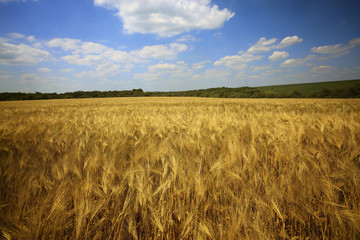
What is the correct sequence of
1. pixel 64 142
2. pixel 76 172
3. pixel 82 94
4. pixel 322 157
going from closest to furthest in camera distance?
pixel 76 172
pixel 322 157
pixel 64 142
pixel 82 94

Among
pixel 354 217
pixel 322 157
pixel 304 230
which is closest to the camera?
pixel 354 217

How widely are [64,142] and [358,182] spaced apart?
9.30 feet

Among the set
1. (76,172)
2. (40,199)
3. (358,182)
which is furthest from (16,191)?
(358,182)

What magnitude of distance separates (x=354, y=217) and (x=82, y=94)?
57.6 metres

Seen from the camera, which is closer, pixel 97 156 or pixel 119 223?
pixel 119 223

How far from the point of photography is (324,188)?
0.90 m

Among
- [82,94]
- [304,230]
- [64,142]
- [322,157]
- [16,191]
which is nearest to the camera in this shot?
[304,230]

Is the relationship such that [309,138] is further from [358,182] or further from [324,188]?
[324,188]

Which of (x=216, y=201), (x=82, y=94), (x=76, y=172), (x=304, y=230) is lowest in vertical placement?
(x=304, y=230)

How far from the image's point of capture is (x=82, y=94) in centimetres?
4797

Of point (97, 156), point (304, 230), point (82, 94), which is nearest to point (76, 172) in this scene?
point (97, 156)

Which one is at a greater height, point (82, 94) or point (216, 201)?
point (82, 94)

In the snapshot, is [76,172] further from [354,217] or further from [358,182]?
[358,182]

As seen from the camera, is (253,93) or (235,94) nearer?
(253,93)
